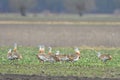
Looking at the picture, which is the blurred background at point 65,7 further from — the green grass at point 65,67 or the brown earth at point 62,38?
the green grass at point 65,67

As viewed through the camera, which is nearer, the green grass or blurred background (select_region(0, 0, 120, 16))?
the green grass

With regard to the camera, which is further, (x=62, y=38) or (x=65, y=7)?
(x=65, y=7)

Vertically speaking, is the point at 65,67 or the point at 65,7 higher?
the point at 65,67

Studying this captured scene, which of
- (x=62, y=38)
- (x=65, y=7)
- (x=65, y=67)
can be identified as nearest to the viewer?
(x=65, y=67)

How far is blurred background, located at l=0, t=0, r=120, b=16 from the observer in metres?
144

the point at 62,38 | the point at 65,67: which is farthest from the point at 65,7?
the point at 65,67

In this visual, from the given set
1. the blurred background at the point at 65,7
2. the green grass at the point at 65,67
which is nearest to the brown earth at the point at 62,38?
the green grass at the point at 65,67

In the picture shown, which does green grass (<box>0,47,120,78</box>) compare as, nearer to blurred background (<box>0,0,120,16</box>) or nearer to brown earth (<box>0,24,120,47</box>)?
brown earth (<box>0,24,120,47</box>)

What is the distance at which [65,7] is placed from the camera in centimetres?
17338

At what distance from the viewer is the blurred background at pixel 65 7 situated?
471 ft

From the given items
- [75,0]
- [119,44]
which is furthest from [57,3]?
[119,44]

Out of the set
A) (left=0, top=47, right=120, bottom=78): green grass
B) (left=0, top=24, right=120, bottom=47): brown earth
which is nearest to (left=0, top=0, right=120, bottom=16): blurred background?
(left=0, top=24, right=120, bottom=47): brown earth

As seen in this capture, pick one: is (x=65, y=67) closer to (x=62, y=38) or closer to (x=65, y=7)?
(x=62, y=38)

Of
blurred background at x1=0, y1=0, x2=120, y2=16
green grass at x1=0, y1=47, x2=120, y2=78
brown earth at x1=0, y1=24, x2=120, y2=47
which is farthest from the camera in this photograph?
blurred background at x1=0, y1=0, x2=120, y2=16
